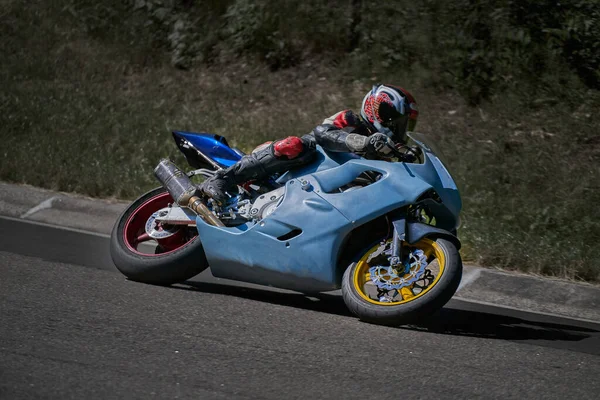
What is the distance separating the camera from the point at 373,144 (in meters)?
6.48

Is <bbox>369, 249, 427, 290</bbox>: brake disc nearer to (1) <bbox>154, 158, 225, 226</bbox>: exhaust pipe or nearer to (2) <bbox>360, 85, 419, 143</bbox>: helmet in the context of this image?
(2) <bbox>360, 85, 419, 143</bbox>: helmet

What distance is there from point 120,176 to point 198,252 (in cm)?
361

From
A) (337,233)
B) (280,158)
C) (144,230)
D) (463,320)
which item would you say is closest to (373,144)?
(337,233)

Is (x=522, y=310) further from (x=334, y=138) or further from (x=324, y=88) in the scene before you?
(x=324, y=88)

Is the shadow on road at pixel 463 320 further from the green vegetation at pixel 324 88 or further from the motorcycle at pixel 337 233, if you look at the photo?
the green vegetation at pixel 324 88

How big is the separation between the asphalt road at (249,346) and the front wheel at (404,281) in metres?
0.13

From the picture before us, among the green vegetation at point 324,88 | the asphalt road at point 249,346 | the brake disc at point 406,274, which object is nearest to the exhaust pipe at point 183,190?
the asphalt road at point 249,346

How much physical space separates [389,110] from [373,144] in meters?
0.41

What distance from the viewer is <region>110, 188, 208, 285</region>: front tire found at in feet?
23.2

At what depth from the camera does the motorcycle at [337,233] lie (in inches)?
250

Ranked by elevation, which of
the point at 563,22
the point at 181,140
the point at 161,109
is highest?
the point at 181,140

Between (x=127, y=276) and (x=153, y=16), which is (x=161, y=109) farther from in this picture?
(x=127, y=276)

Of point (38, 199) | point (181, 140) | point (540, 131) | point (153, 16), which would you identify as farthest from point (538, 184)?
point (153, 16)

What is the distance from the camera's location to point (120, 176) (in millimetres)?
10461
